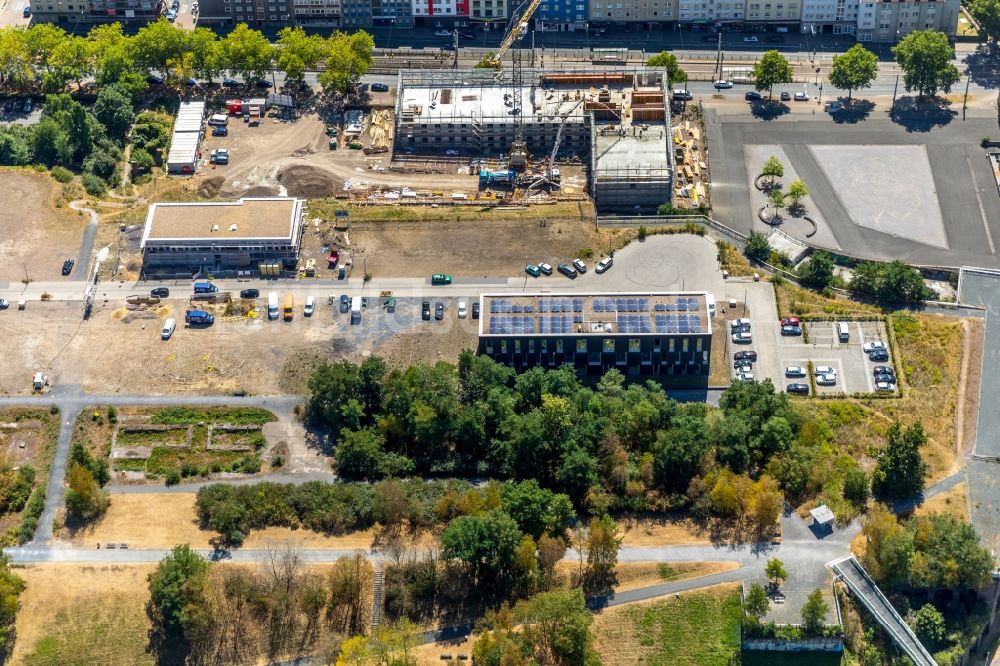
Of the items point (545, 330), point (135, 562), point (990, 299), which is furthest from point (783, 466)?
point (135, 562)

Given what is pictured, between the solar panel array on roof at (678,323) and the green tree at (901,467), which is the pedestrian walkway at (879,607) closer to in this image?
the green tree at (901,467)

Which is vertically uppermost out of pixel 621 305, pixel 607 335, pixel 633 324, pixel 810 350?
pixel 621 305

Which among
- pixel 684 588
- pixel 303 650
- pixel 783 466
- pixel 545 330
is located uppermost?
pixel 545 330

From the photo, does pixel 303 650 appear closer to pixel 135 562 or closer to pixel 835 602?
pixel 135 562

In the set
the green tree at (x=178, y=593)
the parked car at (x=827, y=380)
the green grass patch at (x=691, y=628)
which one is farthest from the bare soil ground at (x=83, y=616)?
the parked car at (x=827, y=380)

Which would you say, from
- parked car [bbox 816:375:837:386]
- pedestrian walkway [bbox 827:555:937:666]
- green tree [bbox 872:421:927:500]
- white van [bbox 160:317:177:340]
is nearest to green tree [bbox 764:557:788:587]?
pedestrian walkway [bbox 827:555:937:666]

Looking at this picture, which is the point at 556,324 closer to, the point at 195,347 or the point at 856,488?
the point at 856,488

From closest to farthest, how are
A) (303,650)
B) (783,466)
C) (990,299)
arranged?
(303,650)
(783,466)
(990,299)

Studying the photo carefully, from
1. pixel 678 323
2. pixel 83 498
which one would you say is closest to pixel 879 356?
pixel 678 323
